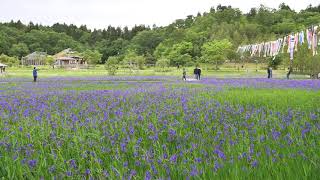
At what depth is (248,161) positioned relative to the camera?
4.44m

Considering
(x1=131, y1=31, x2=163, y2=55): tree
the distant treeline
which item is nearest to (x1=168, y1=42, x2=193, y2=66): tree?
the distant treeline

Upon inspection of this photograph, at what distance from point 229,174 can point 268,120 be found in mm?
4267

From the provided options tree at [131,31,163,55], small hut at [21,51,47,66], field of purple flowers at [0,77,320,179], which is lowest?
field of purple flowers at [0,77,320,179]

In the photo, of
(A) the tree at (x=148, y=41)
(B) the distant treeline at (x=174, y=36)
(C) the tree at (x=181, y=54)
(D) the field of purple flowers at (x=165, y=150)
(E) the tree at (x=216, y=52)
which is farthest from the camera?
(A) the tree at (x=148, y=41)

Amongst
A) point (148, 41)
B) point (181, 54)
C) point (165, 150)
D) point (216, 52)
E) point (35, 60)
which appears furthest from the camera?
point (148, 41)

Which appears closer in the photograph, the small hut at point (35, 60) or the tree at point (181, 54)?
the tree at point (181, 54)

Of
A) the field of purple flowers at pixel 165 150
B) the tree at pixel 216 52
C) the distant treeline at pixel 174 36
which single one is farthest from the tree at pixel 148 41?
the field of purple flowers at pixel 165 150

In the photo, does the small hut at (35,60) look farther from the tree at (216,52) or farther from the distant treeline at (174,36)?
the tree at (216,52)

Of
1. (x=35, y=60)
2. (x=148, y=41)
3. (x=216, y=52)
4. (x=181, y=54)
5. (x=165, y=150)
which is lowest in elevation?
(x=165, y=150)

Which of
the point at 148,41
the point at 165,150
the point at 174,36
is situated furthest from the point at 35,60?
the point at 165,150

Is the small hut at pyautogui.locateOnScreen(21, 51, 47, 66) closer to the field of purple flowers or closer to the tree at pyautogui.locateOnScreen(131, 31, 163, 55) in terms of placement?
the tree at pyautogui.locateOnScreen(131, 31, 163, 55)

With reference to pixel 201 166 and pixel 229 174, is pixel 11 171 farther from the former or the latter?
pixel 229 174

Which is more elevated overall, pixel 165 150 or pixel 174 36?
pixel 174 36

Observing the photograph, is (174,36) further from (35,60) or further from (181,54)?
(35,60)
